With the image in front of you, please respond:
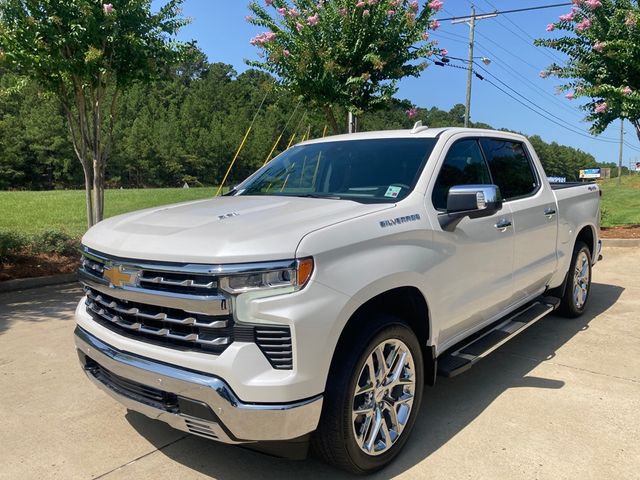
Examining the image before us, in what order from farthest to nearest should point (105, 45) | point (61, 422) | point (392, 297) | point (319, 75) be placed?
point (319, 75)
point (105, 45)
point (61, 422)
point (392, 297)

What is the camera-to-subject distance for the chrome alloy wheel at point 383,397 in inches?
111

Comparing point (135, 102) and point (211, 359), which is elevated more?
→ point (135, 102)

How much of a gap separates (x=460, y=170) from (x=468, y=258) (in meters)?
0.69

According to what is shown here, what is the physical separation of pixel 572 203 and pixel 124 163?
229 feet

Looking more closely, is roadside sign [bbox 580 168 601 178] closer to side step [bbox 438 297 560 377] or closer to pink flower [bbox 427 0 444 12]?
pink flower [bbox 427 0 444 12]

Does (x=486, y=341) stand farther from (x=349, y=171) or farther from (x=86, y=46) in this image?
(x=86, y=46)

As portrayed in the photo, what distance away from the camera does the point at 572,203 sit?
215 inches

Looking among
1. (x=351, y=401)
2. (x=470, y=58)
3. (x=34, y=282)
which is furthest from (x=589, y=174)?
(x=351, y=401)

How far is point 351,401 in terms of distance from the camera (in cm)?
266

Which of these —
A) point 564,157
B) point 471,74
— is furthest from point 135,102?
point 564,157

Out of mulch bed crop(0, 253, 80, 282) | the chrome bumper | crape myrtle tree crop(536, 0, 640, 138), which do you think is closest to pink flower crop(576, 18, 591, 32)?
crape myrtle tree crop(536, 0, 640, 138)

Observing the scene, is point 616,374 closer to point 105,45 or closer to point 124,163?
point 105,45

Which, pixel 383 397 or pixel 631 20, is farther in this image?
pixel 631 20

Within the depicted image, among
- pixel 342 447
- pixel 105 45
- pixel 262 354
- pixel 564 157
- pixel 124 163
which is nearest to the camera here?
pixel 262 354
